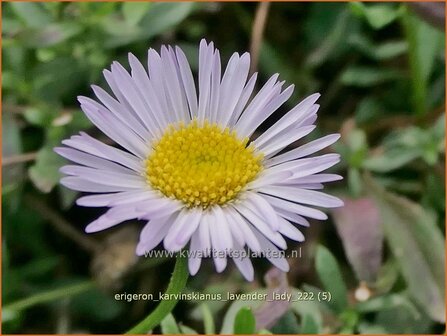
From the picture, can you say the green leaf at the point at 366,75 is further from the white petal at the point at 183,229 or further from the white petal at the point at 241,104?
the white petal at the point at 183,229

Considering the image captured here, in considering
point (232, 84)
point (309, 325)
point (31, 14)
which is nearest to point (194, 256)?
point (232, 84)

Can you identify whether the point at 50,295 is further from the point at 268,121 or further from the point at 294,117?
the point at 294,117

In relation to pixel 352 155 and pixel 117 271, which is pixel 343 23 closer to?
pixel 352 155

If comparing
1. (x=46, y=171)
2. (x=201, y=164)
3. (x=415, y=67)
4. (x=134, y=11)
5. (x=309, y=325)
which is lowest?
(x=309, y=325)

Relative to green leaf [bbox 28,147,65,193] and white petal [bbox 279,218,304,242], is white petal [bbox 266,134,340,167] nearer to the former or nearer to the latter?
white petal [bbox 279,218,304,242]

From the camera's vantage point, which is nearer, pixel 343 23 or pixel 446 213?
pixel 446 213

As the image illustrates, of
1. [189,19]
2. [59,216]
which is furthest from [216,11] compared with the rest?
[59,216]

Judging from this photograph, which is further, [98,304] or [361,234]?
[98,304]
